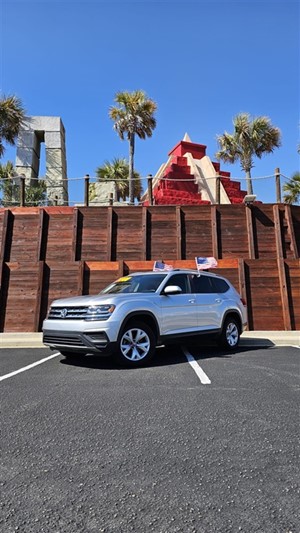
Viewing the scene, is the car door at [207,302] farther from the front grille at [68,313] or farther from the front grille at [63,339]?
the front grille at [63,339]

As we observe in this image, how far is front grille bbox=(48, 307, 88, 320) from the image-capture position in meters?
5.77

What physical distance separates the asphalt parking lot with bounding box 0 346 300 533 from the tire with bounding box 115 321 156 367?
1.55 ft

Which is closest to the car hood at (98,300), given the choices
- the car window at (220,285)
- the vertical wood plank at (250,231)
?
the car window at (220,285)

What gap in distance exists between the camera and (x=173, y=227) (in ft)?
41.4

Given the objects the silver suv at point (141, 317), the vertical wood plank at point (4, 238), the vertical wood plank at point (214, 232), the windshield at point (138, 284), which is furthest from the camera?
the vertical wood plank at point (214, 232)

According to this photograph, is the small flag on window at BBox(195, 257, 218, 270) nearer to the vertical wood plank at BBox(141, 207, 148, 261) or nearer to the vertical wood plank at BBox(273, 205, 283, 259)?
the vertical wood plank at BBox(141, 207, 148, 261)

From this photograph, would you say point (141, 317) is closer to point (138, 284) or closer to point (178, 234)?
point (138, 284)

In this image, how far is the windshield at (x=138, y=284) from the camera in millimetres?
6676

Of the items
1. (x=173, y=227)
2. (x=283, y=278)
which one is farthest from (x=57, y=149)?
(x=283, y=278)

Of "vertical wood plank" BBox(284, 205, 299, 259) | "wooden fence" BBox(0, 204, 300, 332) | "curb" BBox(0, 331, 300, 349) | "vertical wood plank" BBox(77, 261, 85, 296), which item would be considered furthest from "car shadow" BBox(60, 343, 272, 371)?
"vertical wood plank" BBox(284, 205, 299, 259)

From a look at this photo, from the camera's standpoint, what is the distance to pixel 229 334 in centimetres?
772

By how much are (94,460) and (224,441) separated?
3.64 ft

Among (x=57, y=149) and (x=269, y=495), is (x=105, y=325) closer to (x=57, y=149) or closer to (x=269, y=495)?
(x=269, y=495)

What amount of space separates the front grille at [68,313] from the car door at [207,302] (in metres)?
2.47
